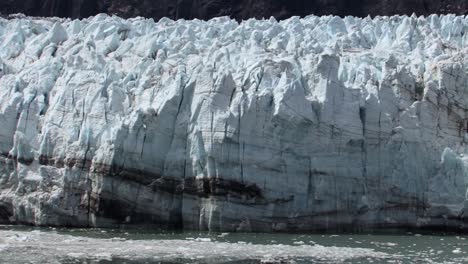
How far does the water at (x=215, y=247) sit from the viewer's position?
12242 mm

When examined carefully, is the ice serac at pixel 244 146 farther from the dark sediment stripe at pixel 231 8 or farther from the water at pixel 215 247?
the dark sediment stripe at pixel 231 8

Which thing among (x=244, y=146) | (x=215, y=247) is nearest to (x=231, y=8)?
(x=244, y=146)

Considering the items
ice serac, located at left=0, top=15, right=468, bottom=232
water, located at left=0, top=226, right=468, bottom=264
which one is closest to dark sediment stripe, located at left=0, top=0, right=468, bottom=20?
ice serac, located at left=0, top=15, right=468, bottom=232

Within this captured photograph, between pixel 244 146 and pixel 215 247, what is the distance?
8.29 ft

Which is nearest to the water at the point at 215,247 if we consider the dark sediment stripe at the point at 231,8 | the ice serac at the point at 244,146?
the ice serac at the point at 244,146

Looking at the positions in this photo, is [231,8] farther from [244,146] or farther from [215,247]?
[215,247]

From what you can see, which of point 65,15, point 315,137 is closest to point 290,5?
point 65,15

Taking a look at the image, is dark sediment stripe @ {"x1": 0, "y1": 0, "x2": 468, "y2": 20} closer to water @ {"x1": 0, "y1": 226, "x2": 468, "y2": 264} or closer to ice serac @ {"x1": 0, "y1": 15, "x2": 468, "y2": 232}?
ice serac @ {"x1": 0, "y1": 15, "x2": 468, "y2": 232}

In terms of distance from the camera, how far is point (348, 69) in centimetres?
1695

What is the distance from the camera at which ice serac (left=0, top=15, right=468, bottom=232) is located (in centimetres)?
1508

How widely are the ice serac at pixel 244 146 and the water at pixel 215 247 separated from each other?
52 centimetres

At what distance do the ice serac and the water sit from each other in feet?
1.72

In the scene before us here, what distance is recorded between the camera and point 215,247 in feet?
43.2

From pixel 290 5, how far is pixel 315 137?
16807 mm
